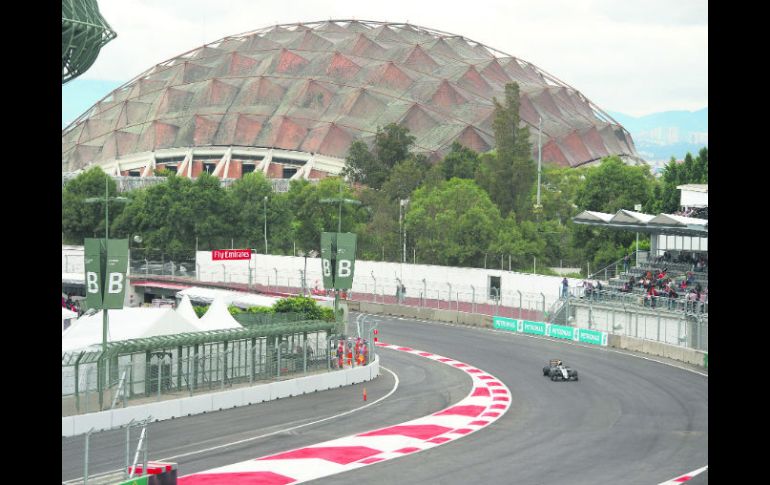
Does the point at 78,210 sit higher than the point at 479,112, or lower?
lower

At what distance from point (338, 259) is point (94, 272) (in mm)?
11799

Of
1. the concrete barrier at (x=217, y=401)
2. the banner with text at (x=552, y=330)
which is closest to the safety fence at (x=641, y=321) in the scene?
the banner with text at (x=552, y=330)

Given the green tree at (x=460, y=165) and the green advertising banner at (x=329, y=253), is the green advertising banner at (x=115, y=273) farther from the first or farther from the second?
the green tree at (x=460, y=165)

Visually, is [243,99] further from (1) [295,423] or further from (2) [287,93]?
(1) [295,423]

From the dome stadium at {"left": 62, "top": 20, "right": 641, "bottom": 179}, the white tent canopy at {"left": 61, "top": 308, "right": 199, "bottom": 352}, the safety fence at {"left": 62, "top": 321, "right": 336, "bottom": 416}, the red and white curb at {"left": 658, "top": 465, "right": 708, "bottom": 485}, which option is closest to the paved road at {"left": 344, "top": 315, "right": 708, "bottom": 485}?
the red and white curb at {"left": 658, "top": 465, "right": 708, "bottom": 485}

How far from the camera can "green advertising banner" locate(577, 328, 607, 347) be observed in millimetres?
51781

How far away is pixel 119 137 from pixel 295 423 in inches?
4553

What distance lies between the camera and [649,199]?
8400cm

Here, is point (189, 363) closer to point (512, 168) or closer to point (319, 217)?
point (319, 217)

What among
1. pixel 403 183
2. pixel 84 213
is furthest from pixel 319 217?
pixel 84 213

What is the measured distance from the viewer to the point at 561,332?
5450cm

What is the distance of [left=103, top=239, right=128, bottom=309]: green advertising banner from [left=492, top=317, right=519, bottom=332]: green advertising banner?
28666 millimetres

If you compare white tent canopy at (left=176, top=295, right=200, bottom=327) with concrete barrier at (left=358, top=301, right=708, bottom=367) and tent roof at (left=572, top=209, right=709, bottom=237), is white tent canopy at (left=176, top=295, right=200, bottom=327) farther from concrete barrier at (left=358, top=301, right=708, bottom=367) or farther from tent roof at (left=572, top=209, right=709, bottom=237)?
tent roof at (left=572, top=209, right=709, bottom=237)

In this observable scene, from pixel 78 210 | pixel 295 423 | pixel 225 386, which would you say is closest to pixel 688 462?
pixel 295 423
